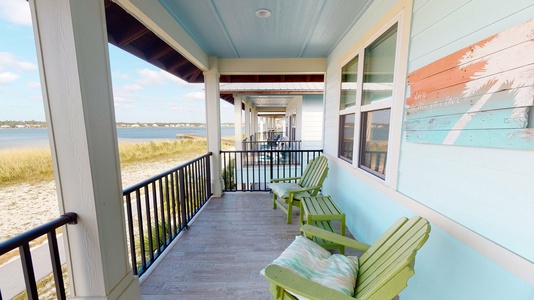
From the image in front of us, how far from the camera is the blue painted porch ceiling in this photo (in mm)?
2111

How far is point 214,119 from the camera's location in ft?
12.5

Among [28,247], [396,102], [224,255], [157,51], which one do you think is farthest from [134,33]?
[396,102]

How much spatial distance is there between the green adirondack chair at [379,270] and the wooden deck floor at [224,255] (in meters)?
0.71

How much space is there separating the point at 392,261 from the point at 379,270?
11 centimetres

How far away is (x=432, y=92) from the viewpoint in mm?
1307

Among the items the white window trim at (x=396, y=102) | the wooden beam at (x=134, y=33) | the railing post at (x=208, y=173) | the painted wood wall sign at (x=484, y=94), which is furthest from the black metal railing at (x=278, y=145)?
the painted wood wall sign at (x=484, y=94)

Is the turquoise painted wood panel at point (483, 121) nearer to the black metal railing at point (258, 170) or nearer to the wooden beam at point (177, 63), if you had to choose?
the black metal railing at point (258, 170)

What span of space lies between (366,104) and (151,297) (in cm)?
278

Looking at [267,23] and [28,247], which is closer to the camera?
[28,247]

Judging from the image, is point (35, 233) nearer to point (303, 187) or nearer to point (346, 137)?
point (303, 187)

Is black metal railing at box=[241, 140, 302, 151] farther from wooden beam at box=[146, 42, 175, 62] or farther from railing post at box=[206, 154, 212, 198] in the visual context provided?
wooden beam at box=[146, 42, 175, 62]

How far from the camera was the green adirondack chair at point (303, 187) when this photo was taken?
2.96 m

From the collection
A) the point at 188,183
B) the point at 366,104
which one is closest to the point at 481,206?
the point at 366,104

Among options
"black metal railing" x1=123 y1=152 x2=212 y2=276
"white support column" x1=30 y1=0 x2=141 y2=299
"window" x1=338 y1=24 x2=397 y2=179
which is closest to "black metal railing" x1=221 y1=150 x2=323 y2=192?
"black metal railing" x1=123 y1=152 x2=212 y2=276
